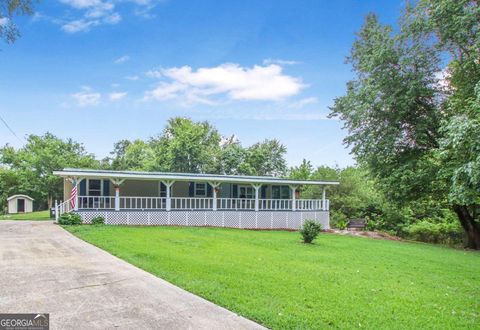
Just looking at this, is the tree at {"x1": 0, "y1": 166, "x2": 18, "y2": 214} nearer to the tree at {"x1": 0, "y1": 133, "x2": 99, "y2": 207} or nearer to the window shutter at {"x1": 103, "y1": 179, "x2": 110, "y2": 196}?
the tree at {"x1": 0, "y1": 133, "x2": 99, "y2": 207}

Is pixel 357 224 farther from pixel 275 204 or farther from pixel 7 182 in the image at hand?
pixel 7 182

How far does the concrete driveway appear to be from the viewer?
4090mm

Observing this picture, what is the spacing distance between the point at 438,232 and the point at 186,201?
14622mm

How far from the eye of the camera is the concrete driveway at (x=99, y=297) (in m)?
4.09

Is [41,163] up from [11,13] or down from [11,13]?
→ down

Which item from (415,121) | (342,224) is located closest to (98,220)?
(342,224)

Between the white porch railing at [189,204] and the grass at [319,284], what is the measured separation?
7632mm

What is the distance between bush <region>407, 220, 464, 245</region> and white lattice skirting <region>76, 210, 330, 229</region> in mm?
5383

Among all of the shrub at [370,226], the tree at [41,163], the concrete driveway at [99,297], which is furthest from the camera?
the tree at [41,163]

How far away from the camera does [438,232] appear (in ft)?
68.1

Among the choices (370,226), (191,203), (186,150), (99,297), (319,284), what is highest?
(186,150)

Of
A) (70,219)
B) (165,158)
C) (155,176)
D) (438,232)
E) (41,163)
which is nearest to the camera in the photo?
(70,219)

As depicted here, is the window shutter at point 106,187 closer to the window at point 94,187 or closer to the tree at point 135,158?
the window at point 94,187

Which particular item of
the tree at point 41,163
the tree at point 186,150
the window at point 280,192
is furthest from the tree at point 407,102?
the tree at point 41,163
